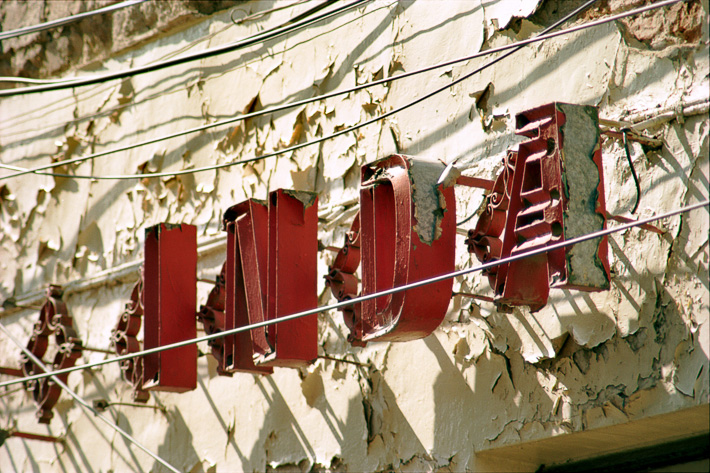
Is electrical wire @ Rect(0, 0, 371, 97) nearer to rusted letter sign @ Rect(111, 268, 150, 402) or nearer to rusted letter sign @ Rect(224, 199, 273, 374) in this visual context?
rusted letter sign @ Rect(224, 199, 273, 374)

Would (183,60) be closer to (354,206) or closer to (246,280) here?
(246,280)

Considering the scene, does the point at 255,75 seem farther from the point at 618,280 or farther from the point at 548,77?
the point at 618,280

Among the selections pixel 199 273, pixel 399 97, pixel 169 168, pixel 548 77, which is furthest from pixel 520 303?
pixel 169 168

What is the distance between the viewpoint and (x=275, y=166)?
4.08 metres

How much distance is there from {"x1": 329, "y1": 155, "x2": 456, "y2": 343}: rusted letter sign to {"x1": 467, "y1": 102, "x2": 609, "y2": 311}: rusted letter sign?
182mm

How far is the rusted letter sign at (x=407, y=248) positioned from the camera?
2811 millimetres

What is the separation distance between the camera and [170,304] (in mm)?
3676

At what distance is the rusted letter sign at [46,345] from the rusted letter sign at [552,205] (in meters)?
2.32

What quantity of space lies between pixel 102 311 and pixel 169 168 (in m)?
0.84

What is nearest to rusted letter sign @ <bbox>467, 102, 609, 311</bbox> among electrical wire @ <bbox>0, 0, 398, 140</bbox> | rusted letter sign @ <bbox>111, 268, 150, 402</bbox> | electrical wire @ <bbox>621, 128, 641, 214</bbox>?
electrical wire @ <bbox>621, 128, 641, 214</bbox>

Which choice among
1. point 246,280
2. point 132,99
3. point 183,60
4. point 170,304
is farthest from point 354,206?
point 132,99

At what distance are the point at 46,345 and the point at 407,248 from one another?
2.41 metres

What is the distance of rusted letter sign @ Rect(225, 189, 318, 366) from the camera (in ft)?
10.5

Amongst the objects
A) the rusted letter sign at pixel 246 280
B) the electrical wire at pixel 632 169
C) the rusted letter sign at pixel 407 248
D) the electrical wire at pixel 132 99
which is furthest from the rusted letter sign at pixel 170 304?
the electrical wire at pixel 632 169
